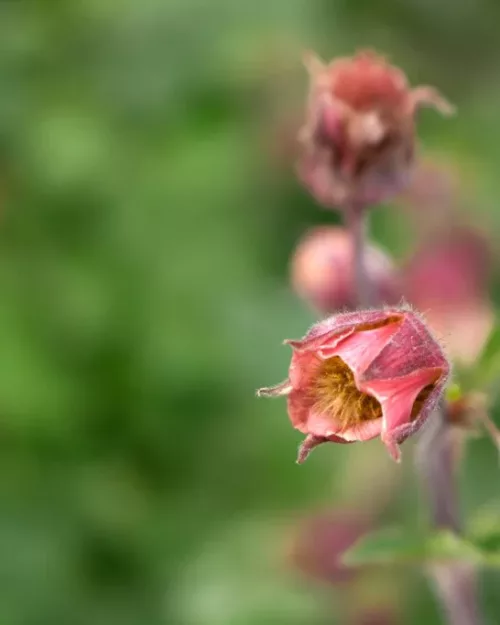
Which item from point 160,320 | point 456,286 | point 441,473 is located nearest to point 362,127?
point 441,473

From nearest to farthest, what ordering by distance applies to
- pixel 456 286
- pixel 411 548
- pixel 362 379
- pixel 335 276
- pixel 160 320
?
pixel 362 379, pixel 411 548, pixel 335 276, pixel 456 286, pixel 160 320

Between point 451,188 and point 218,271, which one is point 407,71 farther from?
point 218,271

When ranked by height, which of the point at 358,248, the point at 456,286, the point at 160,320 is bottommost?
the point at 358,248

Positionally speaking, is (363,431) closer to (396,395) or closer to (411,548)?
(396,395)

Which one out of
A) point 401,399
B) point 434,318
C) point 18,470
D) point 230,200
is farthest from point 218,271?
point 401,399

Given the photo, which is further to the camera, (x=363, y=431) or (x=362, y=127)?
(x=362, y=127)

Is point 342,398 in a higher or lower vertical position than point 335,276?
lower

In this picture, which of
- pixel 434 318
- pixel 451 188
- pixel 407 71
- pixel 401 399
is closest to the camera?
pixel 401 399
